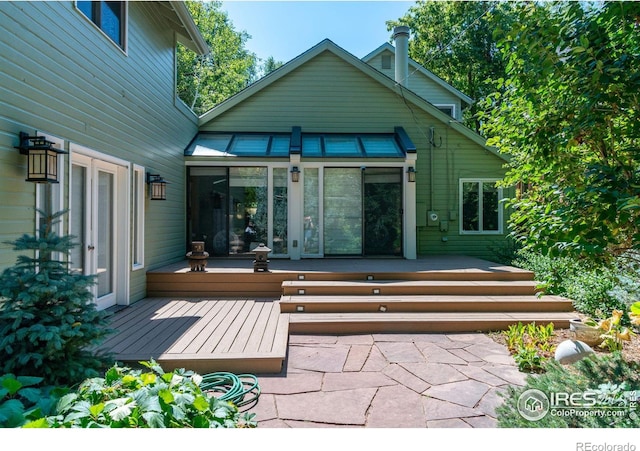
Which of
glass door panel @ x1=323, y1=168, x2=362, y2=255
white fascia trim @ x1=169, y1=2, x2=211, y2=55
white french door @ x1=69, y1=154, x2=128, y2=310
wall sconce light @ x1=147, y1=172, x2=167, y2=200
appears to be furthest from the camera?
glass door panel @ x1=323, y1=168, x2=362, y2=255

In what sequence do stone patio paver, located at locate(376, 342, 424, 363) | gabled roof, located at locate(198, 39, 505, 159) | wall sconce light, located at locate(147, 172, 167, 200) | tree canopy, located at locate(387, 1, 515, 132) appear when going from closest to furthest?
stone patio paver, located at locate(376, 342, 424, 363), wall sconce light, located at locate(147, 172, 167, 200), gabled roof, located at locate(198, 39, 505, 159), tree canopy, located at locate(387, 1, 515, 132)

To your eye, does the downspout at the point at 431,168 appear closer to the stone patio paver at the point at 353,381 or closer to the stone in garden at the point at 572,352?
the stone in garden at the point at 572,352

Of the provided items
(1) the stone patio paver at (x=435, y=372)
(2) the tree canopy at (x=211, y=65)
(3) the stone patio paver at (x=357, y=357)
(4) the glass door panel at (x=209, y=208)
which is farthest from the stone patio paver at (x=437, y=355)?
(2) the tree canopy at (x=211, y=65)

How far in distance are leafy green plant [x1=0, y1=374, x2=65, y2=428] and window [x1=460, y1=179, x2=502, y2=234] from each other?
8831mm

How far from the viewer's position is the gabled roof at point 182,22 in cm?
646

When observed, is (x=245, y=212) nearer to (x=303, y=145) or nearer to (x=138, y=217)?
(x=303, y=145)

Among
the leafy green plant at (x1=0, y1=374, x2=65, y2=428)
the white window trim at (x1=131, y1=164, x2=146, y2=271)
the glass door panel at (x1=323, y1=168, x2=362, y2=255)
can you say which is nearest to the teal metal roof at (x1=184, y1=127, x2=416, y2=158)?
the glass door panel at (x1=323, y1=168, x2=362, y2=255)

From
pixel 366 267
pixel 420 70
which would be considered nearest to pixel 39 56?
pixel 366 267

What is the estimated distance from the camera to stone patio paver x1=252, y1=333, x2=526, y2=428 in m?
2.83

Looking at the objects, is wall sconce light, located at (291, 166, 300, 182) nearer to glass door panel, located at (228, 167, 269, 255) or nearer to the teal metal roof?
the teal metal roof

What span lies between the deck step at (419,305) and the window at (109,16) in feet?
15.0

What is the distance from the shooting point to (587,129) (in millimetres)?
2746

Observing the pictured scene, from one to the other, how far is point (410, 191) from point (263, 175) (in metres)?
3.41

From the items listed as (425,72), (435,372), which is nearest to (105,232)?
(435,372)
